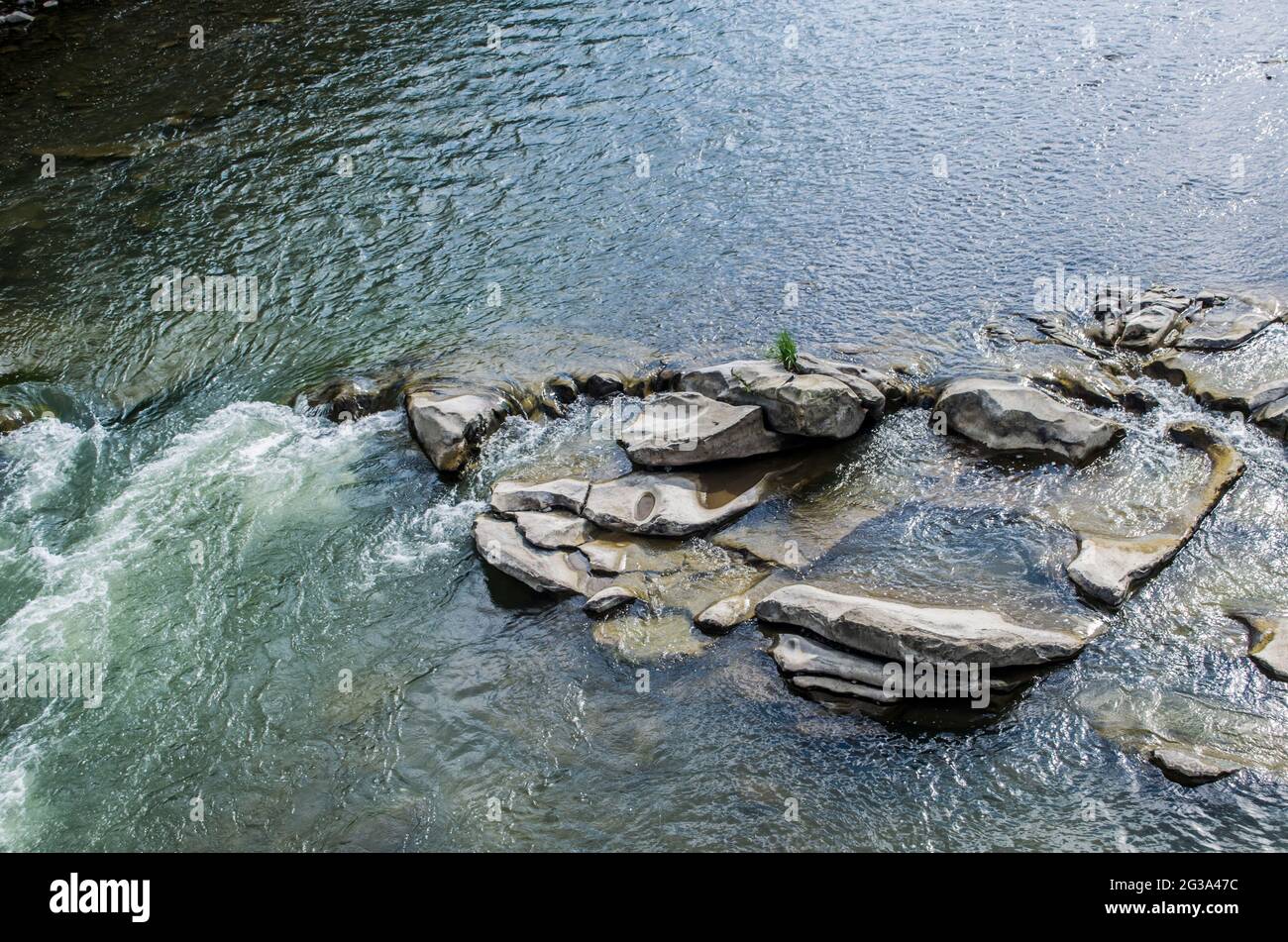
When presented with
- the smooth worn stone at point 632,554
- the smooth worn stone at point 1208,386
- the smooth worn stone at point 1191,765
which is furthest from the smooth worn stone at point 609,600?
the smooth worn stone at point 1208,386

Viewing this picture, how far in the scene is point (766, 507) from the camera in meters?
13.8

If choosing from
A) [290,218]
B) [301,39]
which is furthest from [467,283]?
[301,39]

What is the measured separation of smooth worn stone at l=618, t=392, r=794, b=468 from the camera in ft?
47.1

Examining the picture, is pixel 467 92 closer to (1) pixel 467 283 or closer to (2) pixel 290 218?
(2) pixel 290 218

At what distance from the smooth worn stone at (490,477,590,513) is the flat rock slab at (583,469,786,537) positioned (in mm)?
166

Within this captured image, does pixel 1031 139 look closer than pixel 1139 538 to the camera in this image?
No

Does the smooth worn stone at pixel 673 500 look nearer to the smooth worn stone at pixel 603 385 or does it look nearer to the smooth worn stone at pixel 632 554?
the smooth worn stone at pixel 632 554

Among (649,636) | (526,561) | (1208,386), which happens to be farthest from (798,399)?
(1208,386)

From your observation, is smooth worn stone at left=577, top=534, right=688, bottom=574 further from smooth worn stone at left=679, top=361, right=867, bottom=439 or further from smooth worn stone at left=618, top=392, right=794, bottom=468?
smooth worn stone at left=679, top=361, right=867, bottom=439

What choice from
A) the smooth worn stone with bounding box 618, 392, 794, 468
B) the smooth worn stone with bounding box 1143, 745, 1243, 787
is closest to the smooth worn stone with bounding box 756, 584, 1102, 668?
the smooth worn stone with bounding box 1143, 745, 1243, 787

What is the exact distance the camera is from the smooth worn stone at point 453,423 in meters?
15.0

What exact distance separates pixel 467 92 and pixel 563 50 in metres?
3.20

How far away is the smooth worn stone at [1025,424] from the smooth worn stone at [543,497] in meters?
5.51
